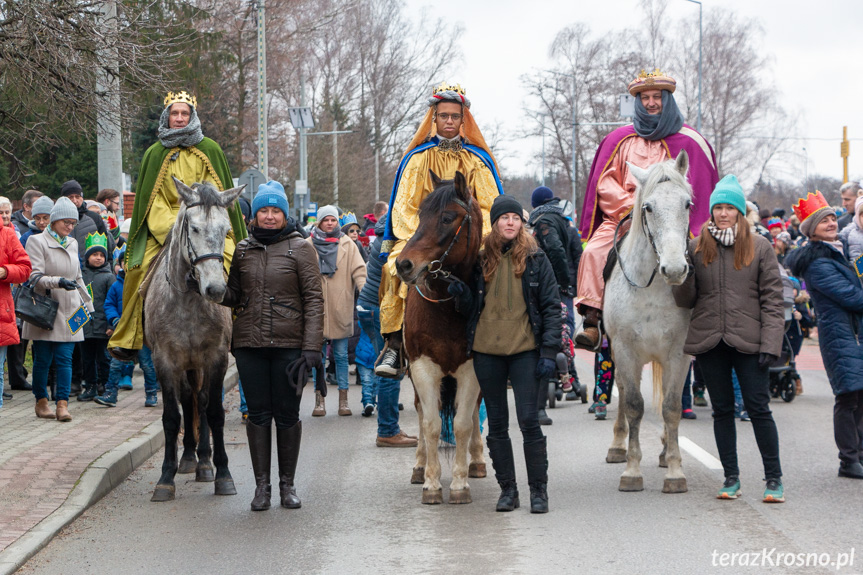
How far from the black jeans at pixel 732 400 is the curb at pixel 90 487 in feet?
14.4

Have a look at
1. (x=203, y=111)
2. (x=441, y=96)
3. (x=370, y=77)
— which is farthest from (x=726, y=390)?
(x=370, y=77)

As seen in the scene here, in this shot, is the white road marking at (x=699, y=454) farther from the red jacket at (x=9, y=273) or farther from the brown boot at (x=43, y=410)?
the brown boot at (x=43, y=410)

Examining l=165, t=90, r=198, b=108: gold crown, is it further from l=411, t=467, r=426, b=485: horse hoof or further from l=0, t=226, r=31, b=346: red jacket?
l=411, t=467, r=426, b=485: horse hoof

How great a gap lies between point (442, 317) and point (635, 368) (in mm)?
1596

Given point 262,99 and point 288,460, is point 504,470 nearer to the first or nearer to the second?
point 288,460

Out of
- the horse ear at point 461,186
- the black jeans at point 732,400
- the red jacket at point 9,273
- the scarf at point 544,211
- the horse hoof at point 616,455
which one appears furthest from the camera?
the scarf at point 544,211

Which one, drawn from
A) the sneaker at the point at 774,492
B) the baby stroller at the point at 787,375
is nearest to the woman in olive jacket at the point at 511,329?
the sneaker at the point at 774,492

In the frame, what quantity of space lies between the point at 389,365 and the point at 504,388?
121cm

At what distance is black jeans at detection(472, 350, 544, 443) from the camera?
285 inches

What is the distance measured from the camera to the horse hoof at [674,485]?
7.78 meters

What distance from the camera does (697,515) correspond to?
707 centimetres

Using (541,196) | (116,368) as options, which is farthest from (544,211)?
(116,368)

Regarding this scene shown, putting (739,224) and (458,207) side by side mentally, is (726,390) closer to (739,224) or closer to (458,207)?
(739,224)

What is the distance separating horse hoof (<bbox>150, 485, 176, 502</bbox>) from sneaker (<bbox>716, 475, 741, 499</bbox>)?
12.7ft
